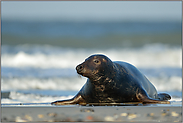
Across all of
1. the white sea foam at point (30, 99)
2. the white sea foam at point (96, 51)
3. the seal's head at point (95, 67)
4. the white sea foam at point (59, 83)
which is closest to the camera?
the seal's head at point (95, 67)

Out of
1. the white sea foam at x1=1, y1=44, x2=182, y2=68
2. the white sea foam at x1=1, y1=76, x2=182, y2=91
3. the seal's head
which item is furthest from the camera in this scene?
the white sea foam at x1=1, y1=44, x2=182, y2=68

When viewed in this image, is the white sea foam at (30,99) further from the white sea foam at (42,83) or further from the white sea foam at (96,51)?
the white sea foam at (96,51)

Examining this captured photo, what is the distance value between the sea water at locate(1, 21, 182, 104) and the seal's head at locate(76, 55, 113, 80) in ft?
19.8

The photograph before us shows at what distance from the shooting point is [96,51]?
53.6 feet

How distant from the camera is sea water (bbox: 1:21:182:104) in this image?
12391 mm

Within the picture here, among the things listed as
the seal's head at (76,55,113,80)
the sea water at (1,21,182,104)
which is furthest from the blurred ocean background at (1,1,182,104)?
the seal's head at (76,55,113,80)

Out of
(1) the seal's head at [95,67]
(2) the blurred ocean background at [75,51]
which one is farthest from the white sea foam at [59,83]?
(1) the seal's head at [95,67]

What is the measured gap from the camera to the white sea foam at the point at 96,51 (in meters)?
14.8

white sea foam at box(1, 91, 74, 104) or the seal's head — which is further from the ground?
the seal's head

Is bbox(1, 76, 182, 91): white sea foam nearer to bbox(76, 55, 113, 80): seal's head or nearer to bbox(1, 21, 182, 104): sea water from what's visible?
bbox(1, 21, 182, 104): sea water

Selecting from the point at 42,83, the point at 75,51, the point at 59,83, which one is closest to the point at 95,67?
the point at 59,83

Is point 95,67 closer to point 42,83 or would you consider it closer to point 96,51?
point 42,83

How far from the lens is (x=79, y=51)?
16281 mm

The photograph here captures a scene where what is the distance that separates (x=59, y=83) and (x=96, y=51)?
518 centimetres
